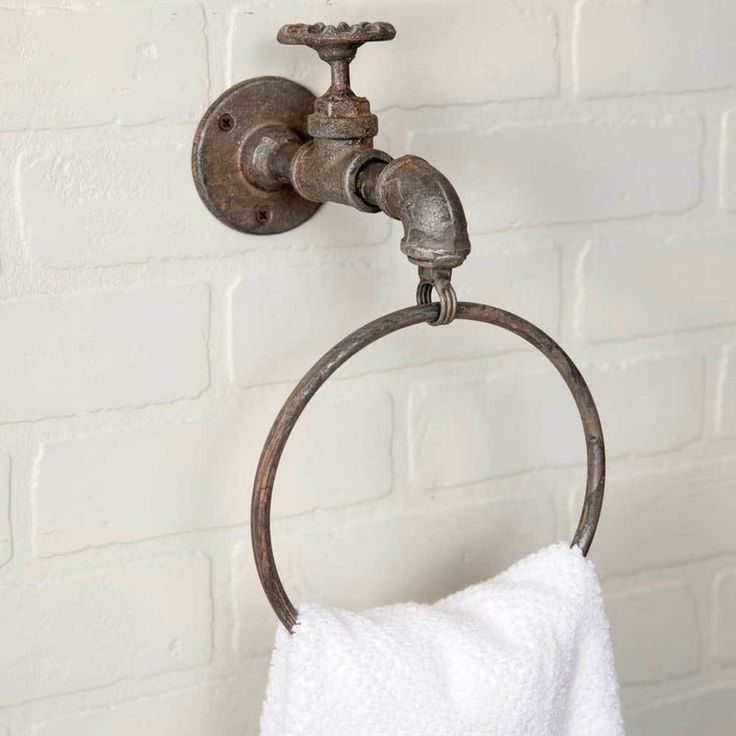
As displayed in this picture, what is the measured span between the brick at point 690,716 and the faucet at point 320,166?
1.26 ft

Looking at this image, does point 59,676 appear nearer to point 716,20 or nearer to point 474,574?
point 474,574

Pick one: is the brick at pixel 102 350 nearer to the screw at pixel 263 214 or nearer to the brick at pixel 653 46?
the screw at pixel 263 214

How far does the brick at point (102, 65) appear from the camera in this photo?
0.56m

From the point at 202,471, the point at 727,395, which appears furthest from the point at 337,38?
the point at 727,395

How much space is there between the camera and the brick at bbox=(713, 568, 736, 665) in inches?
31.2

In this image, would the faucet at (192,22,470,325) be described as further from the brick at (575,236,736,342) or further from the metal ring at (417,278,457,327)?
the brick at (575,236,736,342)

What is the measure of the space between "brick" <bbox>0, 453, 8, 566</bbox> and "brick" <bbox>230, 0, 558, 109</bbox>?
8.8 inches

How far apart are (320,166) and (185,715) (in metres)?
0.31

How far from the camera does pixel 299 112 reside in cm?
62

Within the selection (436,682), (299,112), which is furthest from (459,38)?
(436,682)

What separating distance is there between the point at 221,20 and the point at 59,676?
340mm

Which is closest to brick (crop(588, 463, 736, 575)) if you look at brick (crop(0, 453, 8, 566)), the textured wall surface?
the textured wall surface

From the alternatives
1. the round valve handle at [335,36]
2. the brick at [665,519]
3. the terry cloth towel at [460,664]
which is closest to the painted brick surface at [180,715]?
the terry cloth towel at [460,664]

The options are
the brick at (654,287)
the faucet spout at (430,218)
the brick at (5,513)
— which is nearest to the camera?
the faucet spout at (430,218)
